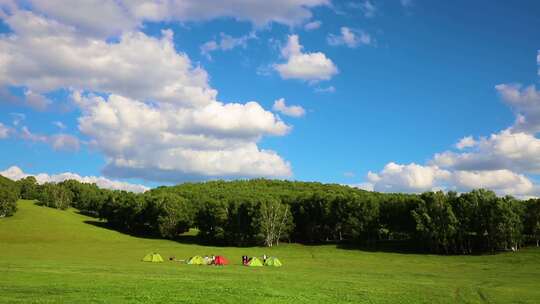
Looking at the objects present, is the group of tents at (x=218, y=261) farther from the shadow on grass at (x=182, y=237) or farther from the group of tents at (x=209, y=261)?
the shadow on grass at (x=182, y=237)

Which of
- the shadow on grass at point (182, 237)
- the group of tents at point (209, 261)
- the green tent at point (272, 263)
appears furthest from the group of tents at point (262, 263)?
the shadow on grass at point (182, 237)

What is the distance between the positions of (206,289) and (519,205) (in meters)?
85.7

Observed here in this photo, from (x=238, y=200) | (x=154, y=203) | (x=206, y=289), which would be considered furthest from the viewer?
(x=154, y=203)

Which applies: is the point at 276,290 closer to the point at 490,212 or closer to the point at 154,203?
the point at 490,212

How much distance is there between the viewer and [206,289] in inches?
1391

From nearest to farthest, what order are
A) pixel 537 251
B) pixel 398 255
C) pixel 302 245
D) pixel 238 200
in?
pixel 537 251 → pixel 398 255 → pixel 302 245 → pixel 238 200

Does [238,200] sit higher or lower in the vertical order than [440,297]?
higher

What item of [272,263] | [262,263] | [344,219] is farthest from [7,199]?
[272,263]

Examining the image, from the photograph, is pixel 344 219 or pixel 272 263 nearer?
pixel 272 263

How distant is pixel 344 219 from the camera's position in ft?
404

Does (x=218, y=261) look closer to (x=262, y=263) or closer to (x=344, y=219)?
(x=262, y=263)

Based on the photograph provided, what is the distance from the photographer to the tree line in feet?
329

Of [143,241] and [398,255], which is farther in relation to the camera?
[143,241]

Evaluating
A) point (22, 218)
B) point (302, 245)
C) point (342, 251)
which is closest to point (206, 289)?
point (342, 251)
